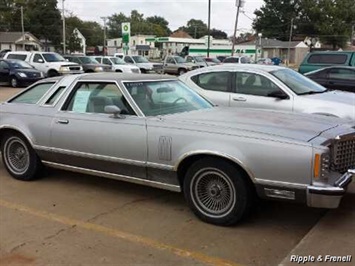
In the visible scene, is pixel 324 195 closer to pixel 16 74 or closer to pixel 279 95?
pixel 279 95

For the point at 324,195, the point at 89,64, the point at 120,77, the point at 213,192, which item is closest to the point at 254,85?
the point at 120,77

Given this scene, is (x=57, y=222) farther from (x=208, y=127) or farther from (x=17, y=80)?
(x=17, y=80)

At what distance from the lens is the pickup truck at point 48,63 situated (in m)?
27.1

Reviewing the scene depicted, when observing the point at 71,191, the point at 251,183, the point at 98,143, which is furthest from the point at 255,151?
the point at 71,191

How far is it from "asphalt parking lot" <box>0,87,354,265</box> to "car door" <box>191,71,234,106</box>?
10.3 feet

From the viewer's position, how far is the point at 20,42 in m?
77.8

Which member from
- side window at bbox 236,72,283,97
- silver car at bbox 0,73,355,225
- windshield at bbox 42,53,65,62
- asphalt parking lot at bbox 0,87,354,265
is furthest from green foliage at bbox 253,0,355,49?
asphalt parking lot at bbox 0,87,354,265

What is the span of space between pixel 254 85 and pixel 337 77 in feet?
20.9

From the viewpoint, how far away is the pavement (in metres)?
3.93

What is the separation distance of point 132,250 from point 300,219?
5.97ft

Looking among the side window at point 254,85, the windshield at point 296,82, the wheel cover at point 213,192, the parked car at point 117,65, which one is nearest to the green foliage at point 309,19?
the parked car at point 117,65

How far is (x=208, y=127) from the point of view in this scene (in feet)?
16.0

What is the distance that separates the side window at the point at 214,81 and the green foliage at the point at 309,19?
2936 inches

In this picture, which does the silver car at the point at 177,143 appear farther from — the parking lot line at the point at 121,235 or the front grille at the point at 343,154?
the parking lot line at the point at 121,235
